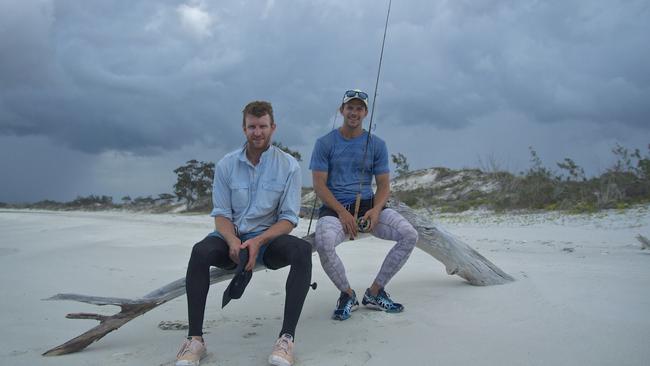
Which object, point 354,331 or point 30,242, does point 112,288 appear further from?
point 30,242

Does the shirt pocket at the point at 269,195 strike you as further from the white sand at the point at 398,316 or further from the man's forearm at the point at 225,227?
the white sand at the point at 398,316

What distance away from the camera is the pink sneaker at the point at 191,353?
2.52 m

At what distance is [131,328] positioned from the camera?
3449 mm

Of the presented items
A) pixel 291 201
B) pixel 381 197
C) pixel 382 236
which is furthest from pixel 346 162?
pixel 291 201

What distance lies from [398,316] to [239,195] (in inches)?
55.0

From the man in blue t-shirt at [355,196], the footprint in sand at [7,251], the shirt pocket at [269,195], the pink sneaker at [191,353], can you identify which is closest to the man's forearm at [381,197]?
the man in blue t-shirt at [355,196]

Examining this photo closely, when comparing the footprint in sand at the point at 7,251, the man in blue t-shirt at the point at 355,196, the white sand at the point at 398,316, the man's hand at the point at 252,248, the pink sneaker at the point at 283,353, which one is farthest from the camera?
the footprint in sand at the point at 7,251

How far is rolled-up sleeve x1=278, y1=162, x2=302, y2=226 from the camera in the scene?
10.3 feet

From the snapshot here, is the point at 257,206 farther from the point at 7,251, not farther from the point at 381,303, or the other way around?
the point at 7,251

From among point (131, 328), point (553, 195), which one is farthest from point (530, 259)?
point (553, 195)

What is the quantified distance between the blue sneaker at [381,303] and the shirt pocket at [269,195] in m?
1.07

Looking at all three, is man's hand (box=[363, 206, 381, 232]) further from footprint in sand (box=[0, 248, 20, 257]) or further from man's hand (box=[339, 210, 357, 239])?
footprint in sand (box=[0, 248, 20, 257])

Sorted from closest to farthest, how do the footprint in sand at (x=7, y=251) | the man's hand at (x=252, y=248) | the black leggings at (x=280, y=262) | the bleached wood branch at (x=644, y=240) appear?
1. the black leggings at (x=280, y=262)
2. the man's hand at (x=252, y=248)
3. the bleached wood branch at (x=644, y=240)
4. the footprint in sand at (x=7, y=251)

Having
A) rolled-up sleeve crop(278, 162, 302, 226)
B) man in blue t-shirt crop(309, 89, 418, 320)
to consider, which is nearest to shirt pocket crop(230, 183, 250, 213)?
rolled-up sleeve crop(278, 162, 302, 226)
